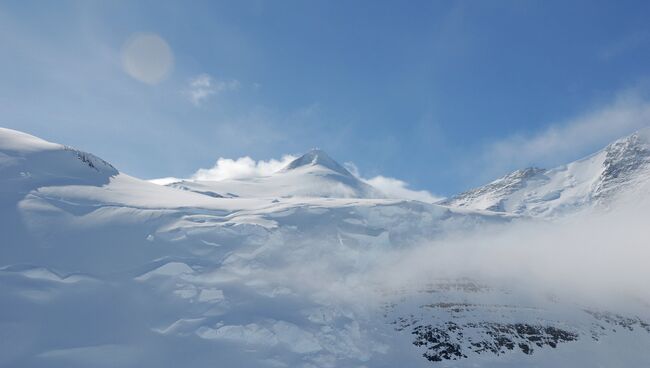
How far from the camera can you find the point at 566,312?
51.3 metres

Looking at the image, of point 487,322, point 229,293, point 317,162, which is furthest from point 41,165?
point 317,162

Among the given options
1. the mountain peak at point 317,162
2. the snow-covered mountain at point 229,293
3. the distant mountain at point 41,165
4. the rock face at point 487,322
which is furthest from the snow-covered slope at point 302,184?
the rock face at point 487,322

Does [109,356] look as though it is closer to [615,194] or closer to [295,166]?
[295,166]

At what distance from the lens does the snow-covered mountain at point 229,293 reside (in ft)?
106

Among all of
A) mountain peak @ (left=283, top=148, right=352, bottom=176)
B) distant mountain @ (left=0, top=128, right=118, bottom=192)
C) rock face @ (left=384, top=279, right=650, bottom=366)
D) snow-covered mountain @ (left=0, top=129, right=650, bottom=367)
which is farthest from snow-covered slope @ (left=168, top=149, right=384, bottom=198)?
rock face @ (left=384, top=279, right=650, bottom=366)

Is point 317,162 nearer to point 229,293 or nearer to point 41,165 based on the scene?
point 41,165

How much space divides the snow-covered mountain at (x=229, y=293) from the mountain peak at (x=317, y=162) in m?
98.4

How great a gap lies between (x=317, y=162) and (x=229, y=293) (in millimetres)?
127028

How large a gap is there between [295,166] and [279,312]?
127855mm

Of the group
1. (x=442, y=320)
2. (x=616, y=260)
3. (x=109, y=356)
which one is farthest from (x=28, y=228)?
(x=616, y=260)

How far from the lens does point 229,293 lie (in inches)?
1596

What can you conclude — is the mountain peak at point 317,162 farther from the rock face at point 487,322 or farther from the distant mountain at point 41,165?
the rock face at point 487,322

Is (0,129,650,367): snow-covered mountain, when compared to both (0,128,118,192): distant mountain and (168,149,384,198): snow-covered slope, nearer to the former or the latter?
(0,128,118,192): distant mountain

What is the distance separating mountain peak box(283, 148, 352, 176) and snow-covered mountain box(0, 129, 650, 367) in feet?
323
